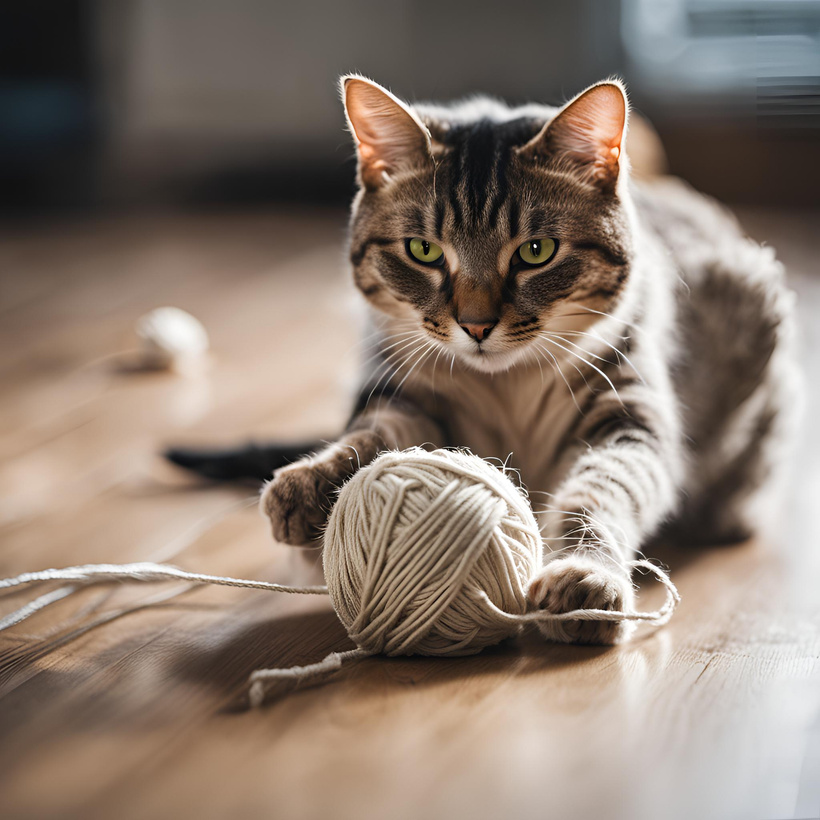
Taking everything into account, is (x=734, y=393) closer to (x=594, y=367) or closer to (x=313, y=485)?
(x=594, y=367)

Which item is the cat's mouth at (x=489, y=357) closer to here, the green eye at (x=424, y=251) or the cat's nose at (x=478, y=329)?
the cat's nose at (x=478, y=329)

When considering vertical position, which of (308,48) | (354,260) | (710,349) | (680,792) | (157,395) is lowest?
(157,395)

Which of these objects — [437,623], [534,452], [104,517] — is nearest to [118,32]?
[104,517]

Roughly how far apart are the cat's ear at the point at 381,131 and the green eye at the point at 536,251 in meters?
0.19

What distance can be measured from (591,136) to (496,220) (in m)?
0.17

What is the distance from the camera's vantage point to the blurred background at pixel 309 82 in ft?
13.7

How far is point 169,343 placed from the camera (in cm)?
229

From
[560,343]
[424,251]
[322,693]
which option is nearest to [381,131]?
[424,251]

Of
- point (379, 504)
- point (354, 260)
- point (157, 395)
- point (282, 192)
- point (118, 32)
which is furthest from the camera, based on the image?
point (282, 192)

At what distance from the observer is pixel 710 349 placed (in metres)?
1.49

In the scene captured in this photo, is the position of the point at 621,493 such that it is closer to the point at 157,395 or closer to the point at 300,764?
the point at 300,764

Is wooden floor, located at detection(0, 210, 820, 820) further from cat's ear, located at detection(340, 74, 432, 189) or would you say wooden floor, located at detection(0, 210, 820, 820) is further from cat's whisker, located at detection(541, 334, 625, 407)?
cat's ear, located at detection(340, 74, 432, 189)

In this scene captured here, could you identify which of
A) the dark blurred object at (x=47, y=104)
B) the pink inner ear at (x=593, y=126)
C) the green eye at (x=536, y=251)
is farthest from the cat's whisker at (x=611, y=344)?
the dark blurred object at (x=47, y=104)

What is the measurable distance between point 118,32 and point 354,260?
11.9ft
